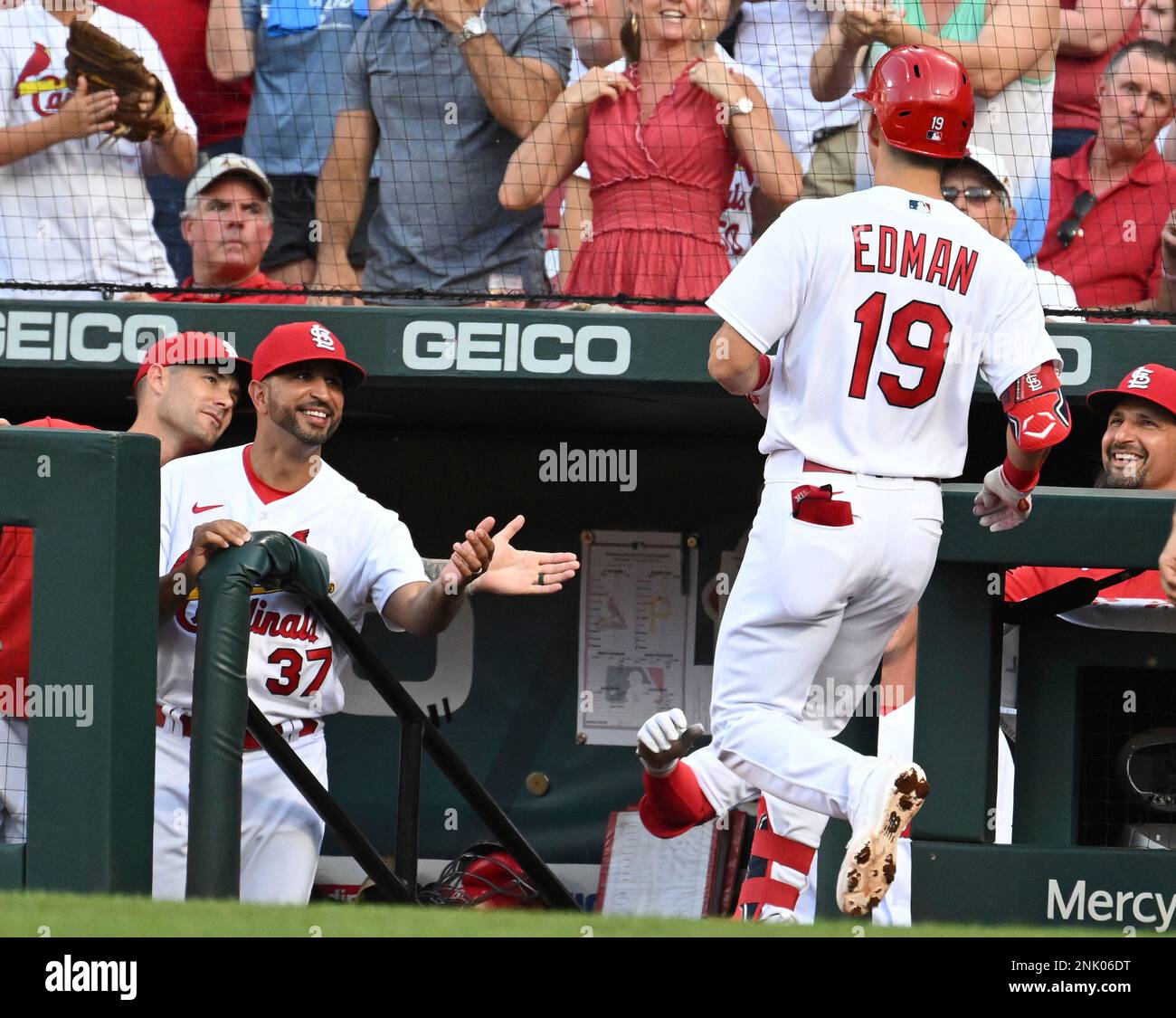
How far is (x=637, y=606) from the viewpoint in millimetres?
6262

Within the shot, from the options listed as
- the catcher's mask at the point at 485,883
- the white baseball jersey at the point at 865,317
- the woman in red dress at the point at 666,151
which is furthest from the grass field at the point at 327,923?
the woman in red dress at the point at 666,151

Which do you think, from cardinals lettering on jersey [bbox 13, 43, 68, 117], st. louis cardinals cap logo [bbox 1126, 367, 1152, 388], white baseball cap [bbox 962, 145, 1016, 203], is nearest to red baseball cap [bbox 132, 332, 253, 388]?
cardinals lettering on jersey [bbox 13, 43, 68, 117]

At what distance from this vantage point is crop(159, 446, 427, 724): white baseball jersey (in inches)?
169

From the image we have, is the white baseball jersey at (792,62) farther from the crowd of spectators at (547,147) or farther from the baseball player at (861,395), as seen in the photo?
the baseball player at (861,395)

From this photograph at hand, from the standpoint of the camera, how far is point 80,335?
5.26 m

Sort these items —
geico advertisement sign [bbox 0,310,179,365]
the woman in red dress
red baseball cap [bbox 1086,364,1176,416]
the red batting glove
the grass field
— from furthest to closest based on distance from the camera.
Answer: the woman in red dress
geico advertisement sign [bbox 0,310,179,365]
red baseball cap [bbox 1086,364,1176,416]
the red batting glove
the grass field

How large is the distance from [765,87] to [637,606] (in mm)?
1948

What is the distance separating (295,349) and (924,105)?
1.83 meters

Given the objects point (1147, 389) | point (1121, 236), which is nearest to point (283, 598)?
point (1147, 389)

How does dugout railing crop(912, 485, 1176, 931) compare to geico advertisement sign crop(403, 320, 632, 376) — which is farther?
geico advertisement sign crop(403, 320, 632, 376)

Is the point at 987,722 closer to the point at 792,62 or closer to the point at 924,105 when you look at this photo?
the point at 924,105

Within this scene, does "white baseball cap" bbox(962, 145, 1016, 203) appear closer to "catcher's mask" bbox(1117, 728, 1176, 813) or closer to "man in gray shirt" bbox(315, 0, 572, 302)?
"man in gray shirt" bbox(315, 0, 572, 302)

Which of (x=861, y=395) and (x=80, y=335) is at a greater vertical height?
(x=80, y=335)

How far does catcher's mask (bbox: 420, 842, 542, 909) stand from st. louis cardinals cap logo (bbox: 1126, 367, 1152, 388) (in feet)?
7.91
